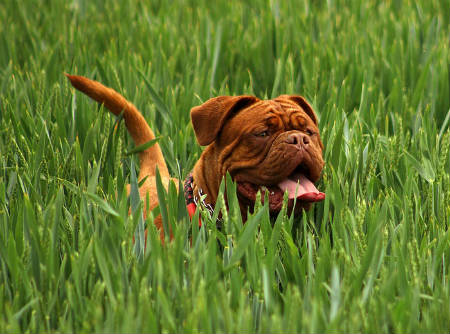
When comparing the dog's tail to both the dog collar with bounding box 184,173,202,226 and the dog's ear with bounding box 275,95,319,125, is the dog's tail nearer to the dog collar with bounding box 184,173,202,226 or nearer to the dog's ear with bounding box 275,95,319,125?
the dog collar with bounding box 184,173,202,226

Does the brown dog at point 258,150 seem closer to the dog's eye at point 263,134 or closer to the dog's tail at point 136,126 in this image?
the dog's eye at point 263,134

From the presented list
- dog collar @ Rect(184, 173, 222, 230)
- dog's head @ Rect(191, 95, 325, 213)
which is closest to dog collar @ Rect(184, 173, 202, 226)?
dog collar @ Rect(184, 173, 222, 230)

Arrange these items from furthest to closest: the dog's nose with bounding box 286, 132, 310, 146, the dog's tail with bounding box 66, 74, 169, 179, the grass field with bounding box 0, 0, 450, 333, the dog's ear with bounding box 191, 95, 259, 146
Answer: the dog's tail with bounding box 66, 74, 169, 179 < the dog's ear with bounding box 191, 95, 259, 146 < the dog's nose with bounding box 286, 132, 310, 146 < the grass field with bounding box 0, 0, 450, 333

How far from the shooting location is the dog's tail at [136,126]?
3.11 m

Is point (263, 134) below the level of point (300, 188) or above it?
above

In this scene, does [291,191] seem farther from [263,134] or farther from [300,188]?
[263,134]

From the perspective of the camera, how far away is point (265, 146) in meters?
2.47

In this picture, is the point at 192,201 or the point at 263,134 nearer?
the point at 263,134

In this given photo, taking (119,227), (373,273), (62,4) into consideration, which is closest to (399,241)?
(373,273)

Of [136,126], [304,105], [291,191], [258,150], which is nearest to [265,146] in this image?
[258,150]

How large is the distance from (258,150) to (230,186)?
179 millimetres

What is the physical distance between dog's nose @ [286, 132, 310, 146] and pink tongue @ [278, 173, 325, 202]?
0.14 m

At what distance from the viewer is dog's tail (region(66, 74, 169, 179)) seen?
122 inches

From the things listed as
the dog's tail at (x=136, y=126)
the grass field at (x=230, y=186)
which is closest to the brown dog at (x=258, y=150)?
the grass field at (x=230, y=186)
